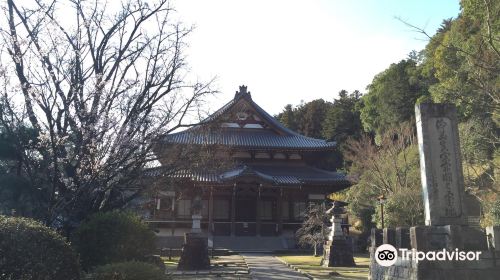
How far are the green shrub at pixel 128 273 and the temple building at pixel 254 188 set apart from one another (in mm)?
18777

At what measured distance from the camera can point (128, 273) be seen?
679cm

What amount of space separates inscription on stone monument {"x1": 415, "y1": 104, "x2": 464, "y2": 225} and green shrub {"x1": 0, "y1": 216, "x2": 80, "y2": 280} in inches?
294

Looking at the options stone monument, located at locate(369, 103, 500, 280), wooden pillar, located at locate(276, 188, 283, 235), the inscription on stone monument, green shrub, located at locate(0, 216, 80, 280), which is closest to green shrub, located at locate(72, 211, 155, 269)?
green shrub, located at locate(0, 216, 80, 280)

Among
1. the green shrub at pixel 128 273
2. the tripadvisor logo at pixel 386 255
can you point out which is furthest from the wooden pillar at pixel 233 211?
the green shrub at pixel 128 273

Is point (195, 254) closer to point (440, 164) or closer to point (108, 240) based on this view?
point (108, 240)

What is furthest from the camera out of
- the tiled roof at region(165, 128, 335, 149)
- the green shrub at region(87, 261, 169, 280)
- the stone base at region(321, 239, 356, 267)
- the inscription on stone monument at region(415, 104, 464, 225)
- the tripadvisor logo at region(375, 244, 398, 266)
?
the tiled roof at region(165, 128, 335, 149)

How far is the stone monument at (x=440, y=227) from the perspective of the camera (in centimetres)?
807

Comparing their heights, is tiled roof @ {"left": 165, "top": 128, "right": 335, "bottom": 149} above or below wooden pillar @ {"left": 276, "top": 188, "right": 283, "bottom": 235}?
above

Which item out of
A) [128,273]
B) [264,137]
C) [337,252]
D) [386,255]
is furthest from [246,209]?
[128,273]

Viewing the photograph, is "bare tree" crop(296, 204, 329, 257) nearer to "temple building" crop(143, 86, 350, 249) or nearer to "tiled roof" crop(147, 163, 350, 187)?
"temple building" crop(143, 86, 350, 249)

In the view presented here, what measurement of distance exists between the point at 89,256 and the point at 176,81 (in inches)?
247

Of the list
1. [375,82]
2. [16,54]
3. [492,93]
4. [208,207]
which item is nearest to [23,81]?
[16,54]

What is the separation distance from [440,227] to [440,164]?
149 centimetres

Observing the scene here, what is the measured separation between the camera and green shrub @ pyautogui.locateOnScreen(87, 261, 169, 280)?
21.9ft
